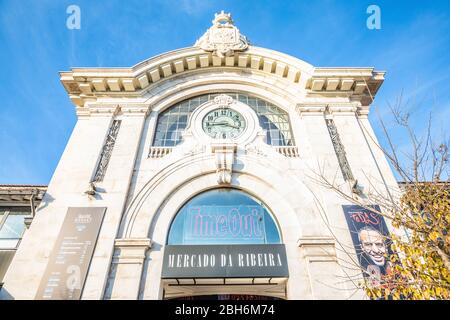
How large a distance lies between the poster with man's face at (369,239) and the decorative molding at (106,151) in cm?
934

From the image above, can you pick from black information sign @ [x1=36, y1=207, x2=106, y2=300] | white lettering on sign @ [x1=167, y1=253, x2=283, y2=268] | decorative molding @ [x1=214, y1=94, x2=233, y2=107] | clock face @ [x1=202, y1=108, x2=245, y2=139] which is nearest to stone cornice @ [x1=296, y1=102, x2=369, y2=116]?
clock face @ [x1=202, y1=108, x2=245, y2=139]

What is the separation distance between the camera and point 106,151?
10859 millimetres

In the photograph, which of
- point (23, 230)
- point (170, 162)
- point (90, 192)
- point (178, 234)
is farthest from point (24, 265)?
point (170, 162)

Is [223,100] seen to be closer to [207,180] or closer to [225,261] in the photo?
[207,180]

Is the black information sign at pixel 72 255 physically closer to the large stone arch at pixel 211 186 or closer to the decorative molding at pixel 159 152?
the large stone arch at pixel 211 186

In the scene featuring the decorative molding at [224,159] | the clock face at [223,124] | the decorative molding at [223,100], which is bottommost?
the decorative molding at [224,159]

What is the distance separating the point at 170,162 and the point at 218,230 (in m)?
3.45

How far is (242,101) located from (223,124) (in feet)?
6.76

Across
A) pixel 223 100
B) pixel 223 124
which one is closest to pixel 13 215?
pixel 223 124

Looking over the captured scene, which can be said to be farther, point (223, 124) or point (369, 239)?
point (223, 124)

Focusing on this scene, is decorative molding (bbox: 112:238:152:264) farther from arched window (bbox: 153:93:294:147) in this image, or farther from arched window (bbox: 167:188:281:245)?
arched window (bbox: 153:93:294:147)

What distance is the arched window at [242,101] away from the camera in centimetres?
1185

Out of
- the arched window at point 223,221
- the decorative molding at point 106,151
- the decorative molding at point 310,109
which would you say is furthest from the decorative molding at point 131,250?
the decorative molding at point 310,109
